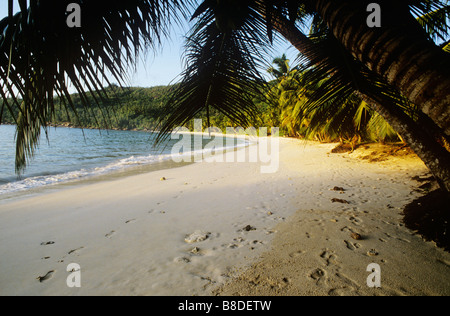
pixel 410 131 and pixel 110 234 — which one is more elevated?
pixel 410 131

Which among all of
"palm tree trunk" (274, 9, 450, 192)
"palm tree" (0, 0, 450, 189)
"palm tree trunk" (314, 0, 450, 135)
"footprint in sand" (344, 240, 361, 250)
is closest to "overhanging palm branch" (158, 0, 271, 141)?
"palm tree" (0, 0, 450, 189)

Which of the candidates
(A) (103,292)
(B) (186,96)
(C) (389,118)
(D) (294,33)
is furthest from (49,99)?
(C) (389,118)

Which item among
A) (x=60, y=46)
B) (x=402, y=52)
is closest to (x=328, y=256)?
(x=402, y=52)

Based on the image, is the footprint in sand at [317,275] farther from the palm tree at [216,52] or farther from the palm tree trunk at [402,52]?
the palm tree trunk at [402,52]

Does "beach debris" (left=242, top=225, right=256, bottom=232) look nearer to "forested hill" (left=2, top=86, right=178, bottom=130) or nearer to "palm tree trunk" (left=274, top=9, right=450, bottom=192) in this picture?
"forested hill" (left=2, top=86, right=178, bottom=130)

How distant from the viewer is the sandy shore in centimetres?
185

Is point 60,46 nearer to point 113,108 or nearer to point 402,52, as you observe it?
point 113,108

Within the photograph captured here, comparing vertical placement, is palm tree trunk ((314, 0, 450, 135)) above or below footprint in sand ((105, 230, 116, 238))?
above

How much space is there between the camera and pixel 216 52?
1520 millimetres

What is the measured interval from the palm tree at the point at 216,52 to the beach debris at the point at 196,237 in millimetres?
1713

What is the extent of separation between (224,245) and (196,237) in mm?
419

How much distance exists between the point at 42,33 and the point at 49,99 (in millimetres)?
322

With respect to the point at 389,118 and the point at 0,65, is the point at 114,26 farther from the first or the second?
the point at 389,118

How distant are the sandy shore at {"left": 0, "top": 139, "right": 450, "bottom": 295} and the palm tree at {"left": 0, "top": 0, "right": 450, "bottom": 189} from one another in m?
1.20
